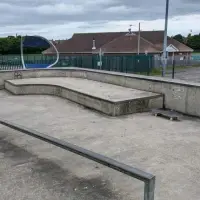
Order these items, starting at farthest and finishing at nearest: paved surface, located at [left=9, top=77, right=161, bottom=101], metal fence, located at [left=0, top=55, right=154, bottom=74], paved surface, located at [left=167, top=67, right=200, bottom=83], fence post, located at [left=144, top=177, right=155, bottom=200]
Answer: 1. metal fence, located at [left=0, top=55, right=154, bottom=74]
2. paved surface, located at [left=167, top=67, right=200, bottom=83]
3. paved surface, located at [left=9, top=77, right=161, bottom=101]
4. fence post, located at [left=144, top=177, right=155, bottom=200]

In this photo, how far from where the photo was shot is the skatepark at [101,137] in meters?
3.99

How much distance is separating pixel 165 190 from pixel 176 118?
13.2 feet

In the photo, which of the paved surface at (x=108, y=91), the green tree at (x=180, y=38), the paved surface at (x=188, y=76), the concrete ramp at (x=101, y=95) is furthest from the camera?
the green tree at (x=180, y=38)

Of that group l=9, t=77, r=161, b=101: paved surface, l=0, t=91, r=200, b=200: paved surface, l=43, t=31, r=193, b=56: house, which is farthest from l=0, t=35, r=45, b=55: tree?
l=0, t=91, r=200, b=200: paved surface

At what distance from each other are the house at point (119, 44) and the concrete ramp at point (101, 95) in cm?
4156

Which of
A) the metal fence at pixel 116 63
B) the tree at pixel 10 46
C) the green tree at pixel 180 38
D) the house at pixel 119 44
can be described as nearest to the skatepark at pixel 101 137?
the metal fence at pixel 116 63

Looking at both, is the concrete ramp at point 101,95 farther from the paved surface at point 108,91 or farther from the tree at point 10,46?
the tree at point 10,46

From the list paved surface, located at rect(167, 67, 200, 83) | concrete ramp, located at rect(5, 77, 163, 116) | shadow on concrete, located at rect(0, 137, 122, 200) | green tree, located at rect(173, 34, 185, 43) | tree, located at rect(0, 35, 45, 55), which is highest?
green tree, located at rect(173, 34, 185, 43)

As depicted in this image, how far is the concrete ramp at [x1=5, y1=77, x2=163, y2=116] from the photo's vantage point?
820 cm

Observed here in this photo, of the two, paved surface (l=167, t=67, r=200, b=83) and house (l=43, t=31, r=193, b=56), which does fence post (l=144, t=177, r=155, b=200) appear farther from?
house (l=43, t=31, r=193, b=56)

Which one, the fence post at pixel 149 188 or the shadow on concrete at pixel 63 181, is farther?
the shadow on concrete at pixel 63 181

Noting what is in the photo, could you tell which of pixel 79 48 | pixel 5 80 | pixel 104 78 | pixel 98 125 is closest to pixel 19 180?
pixel 98 125

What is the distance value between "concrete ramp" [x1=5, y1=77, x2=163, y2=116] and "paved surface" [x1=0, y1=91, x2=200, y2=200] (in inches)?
13.1

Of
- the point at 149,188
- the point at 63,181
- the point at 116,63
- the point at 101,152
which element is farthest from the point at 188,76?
the point at 149,188
